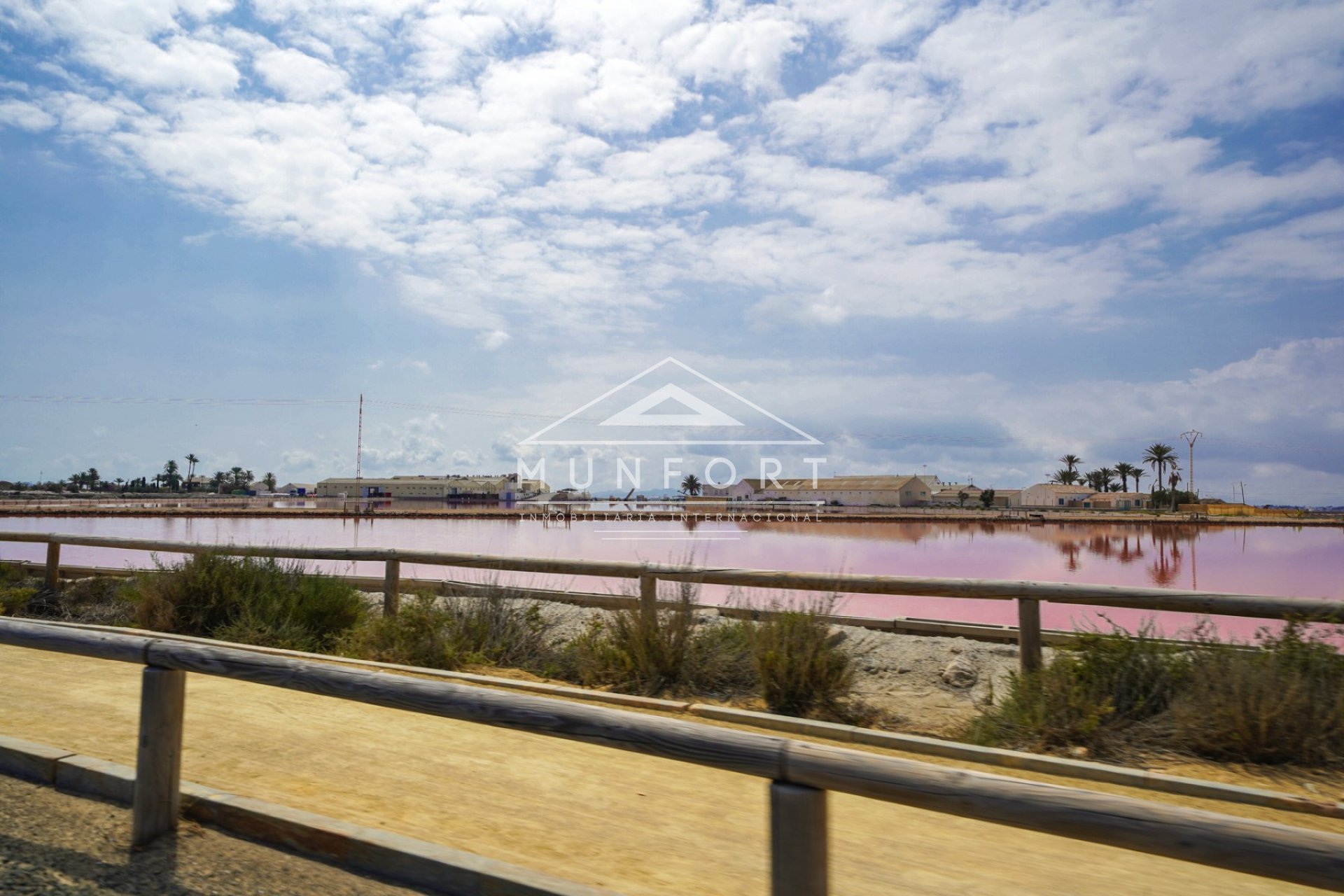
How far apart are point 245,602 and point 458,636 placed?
8.70ft

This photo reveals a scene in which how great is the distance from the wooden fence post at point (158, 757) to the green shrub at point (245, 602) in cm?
499

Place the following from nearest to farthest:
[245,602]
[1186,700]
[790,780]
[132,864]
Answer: [790,780] → [132,864] → [1186,700] → [245,602]

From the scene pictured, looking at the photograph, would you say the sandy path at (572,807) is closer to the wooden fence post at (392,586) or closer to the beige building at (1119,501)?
the wooden fence post at (392,586)

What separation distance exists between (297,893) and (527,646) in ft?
15.7

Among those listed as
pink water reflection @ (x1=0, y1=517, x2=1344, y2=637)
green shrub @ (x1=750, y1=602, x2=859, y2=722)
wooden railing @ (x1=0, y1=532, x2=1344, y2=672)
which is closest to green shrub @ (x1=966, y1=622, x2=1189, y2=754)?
wooden railing @ (x1=0, y1=532, x2=1344, y2=672)

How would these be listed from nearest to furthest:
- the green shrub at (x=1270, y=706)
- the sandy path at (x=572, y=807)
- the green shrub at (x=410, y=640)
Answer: the sandy path at (x=572, y=807)
the green shrub at (x=1270, y=706)
the green shrub at (x=410, y=640)

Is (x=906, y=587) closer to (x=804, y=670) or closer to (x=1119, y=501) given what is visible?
(x=804, y=670)

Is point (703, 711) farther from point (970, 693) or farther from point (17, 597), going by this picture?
point (17, 597)

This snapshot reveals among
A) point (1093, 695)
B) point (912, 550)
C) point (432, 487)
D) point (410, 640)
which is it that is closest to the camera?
point (1093, 695)

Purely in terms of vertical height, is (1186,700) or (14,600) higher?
(1186,700)

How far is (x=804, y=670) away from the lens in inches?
233

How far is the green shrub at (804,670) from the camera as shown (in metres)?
5.92

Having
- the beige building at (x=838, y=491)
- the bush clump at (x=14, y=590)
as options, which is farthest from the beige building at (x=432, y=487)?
the bush clump at (x=14, y=590)

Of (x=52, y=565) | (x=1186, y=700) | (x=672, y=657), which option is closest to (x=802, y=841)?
(x=1186, y=700)
